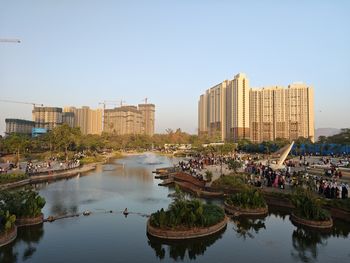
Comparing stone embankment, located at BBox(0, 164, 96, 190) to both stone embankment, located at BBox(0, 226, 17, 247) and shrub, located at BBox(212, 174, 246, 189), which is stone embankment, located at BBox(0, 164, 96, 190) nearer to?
stone embankment, located at BBox(0, 226, 17, 247)

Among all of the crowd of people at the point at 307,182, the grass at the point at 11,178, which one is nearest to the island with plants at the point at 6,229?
the grass at the point at 11,178

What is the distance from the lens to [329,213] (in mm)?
23906

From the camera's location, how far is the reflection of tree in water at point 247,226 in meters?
22.6

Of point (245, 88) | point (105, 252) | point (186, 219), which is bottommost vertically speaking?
point (105, 252)

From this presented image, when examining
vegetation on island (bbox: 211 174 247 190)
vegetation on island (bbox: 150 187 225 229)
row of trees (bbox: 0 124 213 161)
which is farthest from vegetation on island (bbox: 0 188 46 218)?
row of trees (bbox: 0 124 213 161)

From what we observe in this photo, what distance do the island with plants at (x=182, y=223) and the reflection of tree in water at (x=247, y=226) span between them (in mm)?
1669

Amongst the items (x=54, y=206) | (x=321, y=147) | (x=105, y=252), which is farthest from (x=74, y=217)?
(x=321, y=147)

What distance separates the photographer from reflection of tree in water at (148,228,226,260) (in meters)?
18.9

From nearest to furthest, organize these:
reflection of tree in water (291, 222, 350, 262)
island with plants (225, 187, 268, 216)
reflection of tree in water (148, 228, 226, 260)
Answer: reflection of tree in water (291, 222, 350, 262) → reflection of tree in water (148, 228, 226, 260) → island with plants (225, 187, 268, 216)

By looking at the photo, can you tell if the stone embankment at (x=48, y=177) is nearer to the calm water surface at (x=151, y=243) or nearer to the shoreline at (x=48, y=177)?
the shoreline at (x=48, y=177)

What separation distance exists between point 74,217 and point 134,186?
1787 cm

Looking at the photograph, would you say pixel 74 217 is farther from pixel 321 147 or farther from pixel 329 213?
pixel 321 147

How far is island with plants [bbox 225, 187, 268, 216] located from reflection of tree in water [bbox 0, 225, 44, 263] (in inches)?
571

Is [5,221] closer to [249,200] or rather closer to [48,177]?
[249,200]
